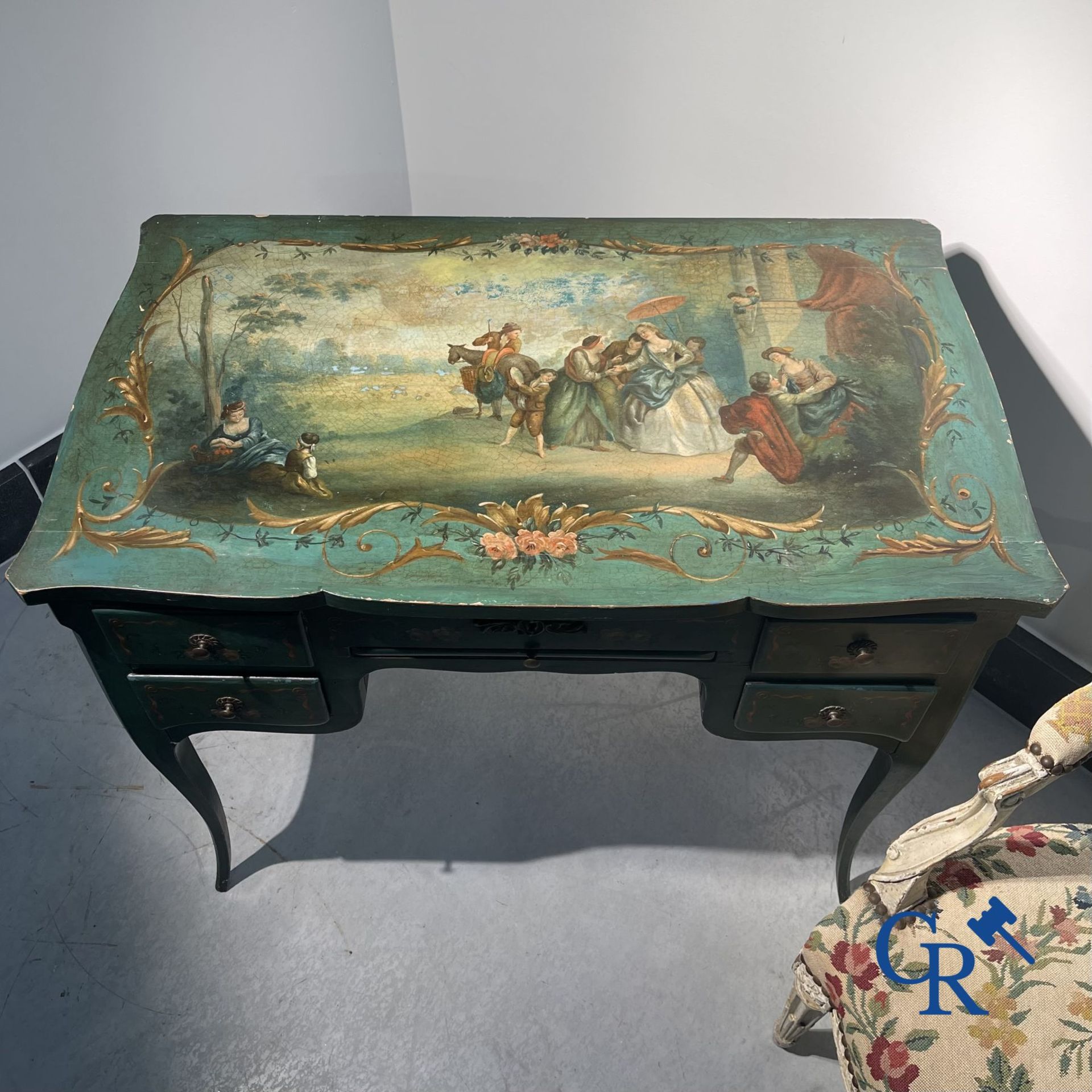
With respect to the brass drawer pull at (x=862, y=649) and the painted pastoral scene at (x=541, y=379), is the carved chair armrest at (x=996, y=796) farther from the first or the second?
the painted pastoral scene at (x=541, y=379)

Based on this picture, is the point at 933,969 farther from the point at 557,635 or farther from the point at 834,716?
the point at 557,635

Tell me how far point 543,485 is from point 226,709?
0.76 m

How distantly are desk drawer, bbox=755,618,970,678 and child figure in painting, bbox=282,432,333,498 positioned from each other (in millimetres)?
827

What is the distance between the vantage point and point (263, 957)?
7.50 feet

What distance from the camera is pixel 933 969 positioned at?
154 cm

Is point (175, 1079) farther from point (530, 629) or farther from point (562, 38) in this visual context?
point (562, 38)

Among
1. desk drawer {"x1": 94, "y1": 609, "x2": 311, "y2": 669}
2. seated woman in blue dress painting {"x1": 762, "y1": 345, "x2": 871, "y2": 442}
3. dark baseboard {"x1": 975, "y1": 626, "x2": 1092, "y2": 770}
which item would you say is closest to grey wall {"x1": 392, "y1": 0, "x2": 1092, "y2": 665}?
dark baseboard {"x1": 975, "y1": 626, "x2": 1092, "y2": 770}

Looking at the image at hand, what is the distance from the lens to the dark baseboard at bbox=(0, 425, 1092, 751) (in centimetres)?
258

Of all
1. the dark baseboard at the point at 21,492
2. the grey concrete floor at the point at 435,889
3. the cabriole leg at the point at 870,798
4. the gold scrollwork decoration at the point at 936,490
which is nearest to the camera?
the gold scrollwork decoration at the point at 936,490

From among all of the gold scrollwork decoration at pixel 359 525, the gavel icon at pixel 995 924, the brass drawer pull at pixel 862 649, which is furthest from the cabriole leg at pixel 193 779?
the gavel icon at pixel 995 924

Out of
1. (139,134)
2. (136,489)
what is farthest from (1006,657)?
(139,134)

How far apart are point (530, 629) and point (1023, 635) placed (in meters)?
1.60

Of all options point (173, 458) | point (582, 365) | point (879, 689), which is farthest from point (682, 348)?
point (173, 458)

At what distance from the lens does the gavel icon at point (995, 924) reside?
5.04 ft
